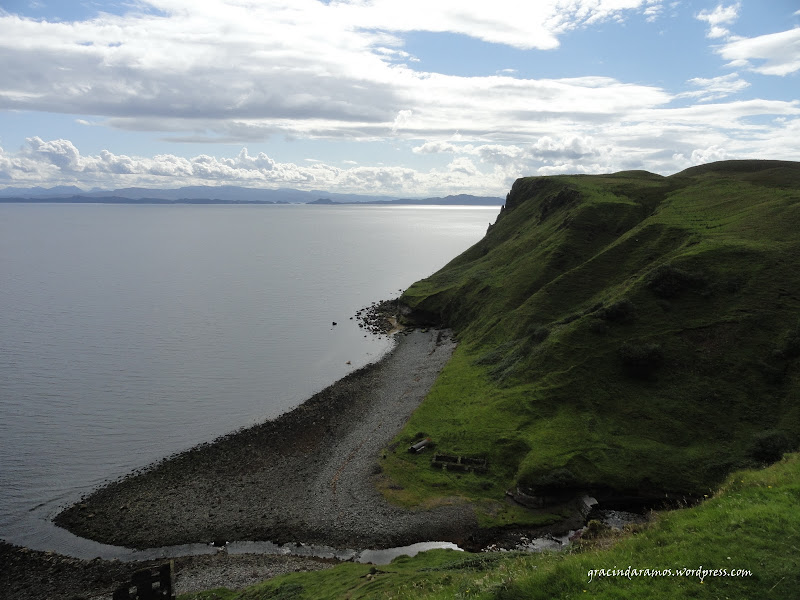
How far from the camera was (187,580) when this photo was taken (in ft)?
135

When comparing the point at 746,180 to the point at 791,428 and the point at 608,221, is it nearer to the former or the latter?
the point at 608,221

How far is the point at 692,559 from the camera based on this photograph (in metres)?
19.6

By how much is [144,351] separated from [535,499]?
83.9m

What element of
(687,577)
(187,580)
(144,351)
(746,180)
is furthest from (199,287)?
(687,577)

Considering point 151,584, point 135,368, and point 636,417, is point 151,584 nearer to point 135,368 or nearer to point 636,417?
point 636,417

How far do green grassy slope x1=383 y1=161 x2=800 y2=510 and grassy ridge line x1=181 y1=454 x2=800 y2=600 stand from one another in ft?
77.5

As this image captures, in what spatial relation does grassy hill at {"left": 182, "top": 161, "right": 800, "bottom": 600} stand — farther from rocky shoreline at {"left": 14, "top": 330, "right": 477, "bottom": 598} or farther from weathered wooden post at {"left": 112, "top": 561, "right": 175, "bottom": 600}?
weathered wooden post at {"left": 112, "top": 561, "right": 175, "bottom": 600}

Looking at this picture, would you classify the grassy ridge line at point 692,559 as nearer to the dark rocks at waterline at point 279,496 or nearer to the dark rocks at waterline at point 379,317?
the dark rocks at waterline at point 279,496

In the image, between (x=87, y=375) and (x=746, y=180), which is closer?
(x=87, y=375)

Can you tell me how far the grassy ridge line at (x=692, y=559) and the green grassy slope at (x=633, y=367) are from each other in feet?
77.5

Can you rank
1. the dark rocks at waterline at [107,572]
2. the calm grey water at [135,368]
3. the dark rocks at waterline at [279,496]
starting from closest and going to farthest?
the dark rocks at waterline at [107,572], the dark rocks at waterline at [279,496], the calm grey water at [135,368]

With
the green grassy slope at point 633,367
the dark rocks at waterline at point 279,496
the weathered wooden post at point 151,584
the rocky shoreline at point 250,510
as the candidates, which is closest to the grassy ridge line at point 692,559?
the weathered wooden post at point 151,584

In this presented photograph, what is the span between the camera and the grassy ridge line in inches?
714

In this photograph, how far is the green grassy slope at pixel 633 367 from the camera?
50.3m
